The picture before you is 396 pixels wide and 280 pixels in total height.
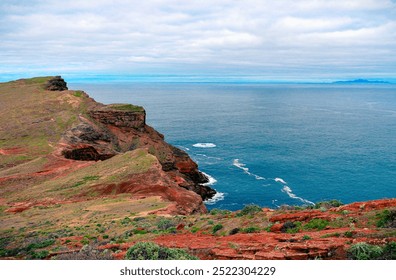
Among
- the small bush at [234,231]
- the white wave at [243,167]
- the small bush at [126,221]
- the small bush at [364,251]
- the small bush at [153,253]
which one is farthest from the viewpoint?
the white wave at [243,167]

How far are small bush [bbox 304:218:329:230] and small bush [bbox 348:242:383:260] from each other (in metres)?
4.64

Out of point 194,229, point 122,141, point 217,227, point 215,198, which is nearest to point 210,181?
point 215,198

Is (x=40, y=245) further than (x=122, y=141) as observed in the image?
Answer: No

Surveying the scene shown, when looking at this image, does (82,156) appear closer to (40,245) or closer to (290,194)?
(40,245)

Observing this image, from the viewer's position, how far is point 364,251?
13.5 metres

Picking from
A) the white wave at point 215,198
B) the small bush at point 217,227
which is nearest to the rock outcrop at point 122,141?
the white wave at point 215,198

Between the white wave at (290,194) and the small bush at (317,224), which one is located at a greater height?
the small bush at (317,224)

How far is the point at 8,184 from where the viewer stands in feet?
154

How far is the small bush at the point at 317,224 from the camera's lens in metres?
18.6

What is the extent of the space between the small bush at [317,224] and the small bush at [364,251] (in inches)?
183

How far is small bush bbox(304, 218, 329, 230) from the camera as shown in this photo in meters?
18.6

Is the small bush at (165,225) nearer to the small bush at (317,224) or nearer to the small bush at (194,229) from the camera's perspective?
the small bush at (194,229)

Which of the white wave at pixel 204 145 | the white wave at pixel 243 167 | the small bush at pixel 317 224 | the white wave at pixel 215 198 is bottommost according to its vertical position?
the white wave at pixel 215 198

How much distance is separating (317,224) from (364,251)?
5389 millimetres
